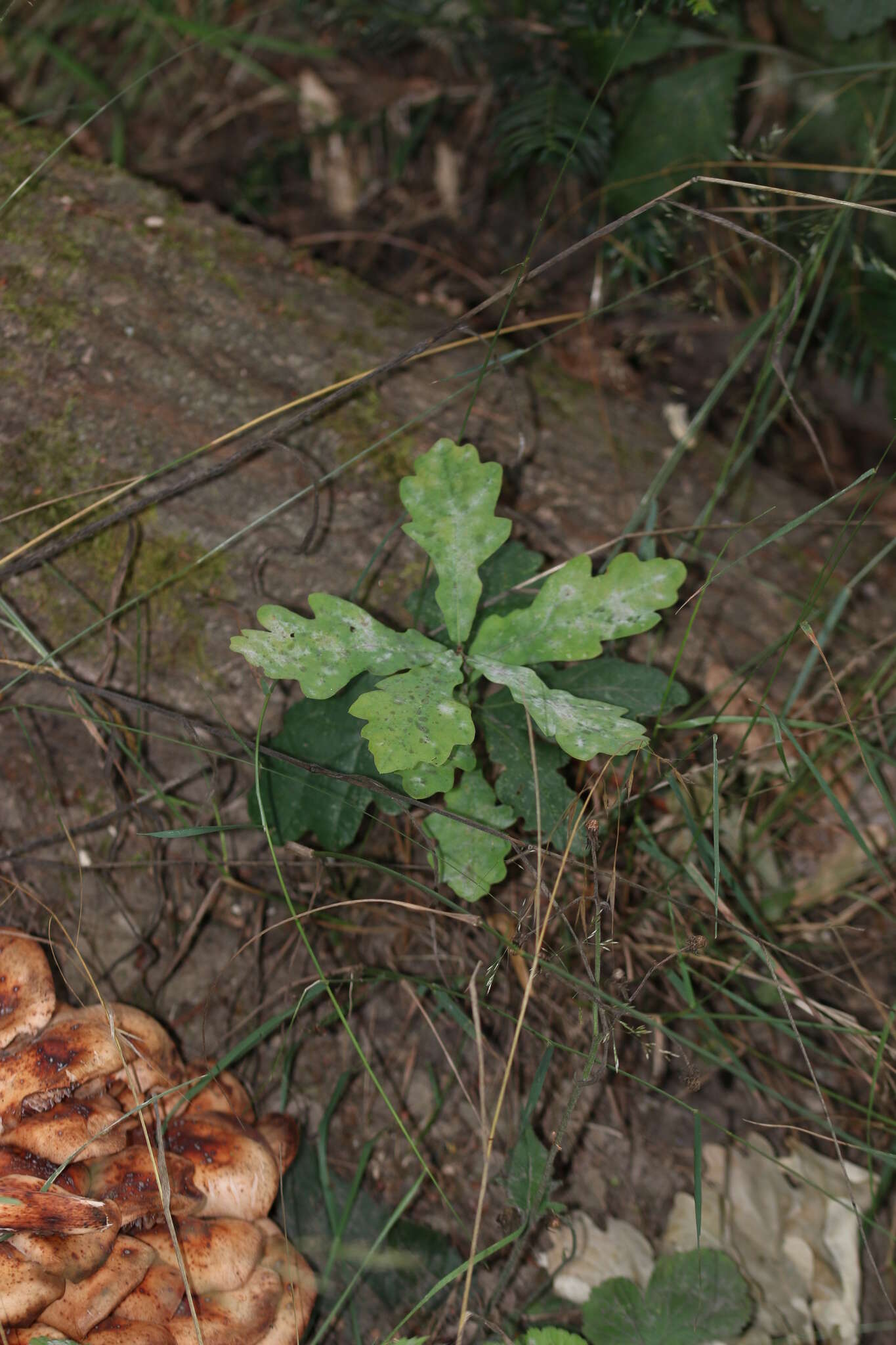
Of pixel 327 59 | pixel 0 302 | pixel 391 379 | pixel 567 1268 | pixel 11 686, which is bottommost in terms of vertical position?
pixel 567 1268

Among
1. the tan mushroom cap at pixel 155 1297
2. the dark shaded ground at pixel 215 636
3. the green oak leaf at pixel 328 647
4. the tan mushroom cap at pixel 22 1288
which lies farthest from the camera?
the dark shaded ground at pixel 215 636

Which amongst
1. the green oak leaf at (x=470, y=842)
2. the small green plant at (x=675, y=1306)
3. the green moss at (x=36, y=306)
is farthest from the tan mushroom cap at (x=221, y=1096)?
the green moss at (x=36, y=306)

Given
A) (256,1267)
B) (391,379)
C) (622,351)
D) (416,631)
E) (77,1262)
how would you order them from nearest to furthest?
(77,1262) < (256,1267) < (416,631) < (391,379) < (622,351)

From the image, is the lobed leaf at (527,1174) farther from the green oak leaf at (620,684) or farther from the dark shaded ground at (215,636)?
the green oak leaf at (620,684)

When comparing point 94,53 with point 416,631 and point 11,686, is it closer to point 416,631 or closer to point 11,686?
point 11,686

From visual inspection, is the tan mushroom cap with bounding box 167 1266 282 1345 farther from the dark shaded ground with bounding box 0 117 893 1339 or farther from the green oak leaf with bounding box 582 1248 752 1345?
the green oak leaf with bounding box 582 1248 752 1345

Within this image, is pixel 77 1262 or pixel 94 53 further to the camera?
pixel 94 53

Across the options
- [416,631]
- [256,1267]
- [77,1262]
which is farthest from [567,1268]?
[416,631]
